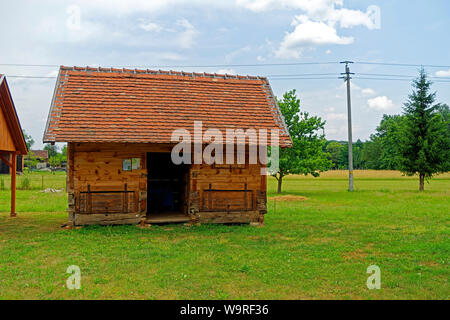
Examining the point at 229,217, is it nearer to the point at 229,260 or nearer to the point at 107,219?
the point at 107,219

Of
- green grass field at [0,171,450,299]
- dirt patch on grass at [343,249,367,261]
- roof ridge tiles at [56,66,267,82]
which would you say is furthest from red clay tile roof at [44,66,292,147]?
dirt patch on grass at [343,249,367,261]

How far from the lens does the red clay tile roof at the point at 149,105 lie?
1238cm

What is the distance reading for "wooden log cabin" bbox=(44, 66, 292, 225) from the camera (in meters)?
12.3

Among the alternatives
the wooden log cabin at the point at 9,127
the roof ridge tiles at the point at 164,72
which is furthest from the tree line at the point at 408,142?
the wooden log cabin at the point at 9,127

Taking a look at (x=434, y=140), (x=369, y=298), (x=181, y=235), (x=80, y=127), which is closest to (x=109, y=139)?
(x=80, y=127)

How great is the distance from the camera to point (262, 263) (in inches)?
332

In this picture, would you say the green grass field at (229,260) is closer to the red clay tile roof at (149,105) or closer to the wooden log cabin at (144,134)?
the wooden log cabin at (144,134)

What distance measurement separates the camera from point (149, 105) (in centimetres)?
1384

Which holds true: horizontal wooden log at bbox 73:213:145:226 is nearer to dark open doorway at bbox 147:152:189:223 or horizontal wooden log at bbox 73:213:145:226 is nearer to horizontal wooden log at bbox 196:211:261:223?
horizontal wooden log at bbox 196:211:261:223

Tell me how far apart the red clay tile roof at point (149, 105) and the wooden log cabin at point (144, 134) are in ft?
0.10

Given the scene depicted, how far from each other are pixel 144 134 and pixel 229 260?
5.53 meters

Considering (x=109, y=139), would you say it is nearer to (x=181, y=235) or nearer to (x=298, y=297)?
(x=181, y=235)

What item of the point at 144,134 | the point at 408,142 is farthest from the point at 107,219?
the point at 408,142
